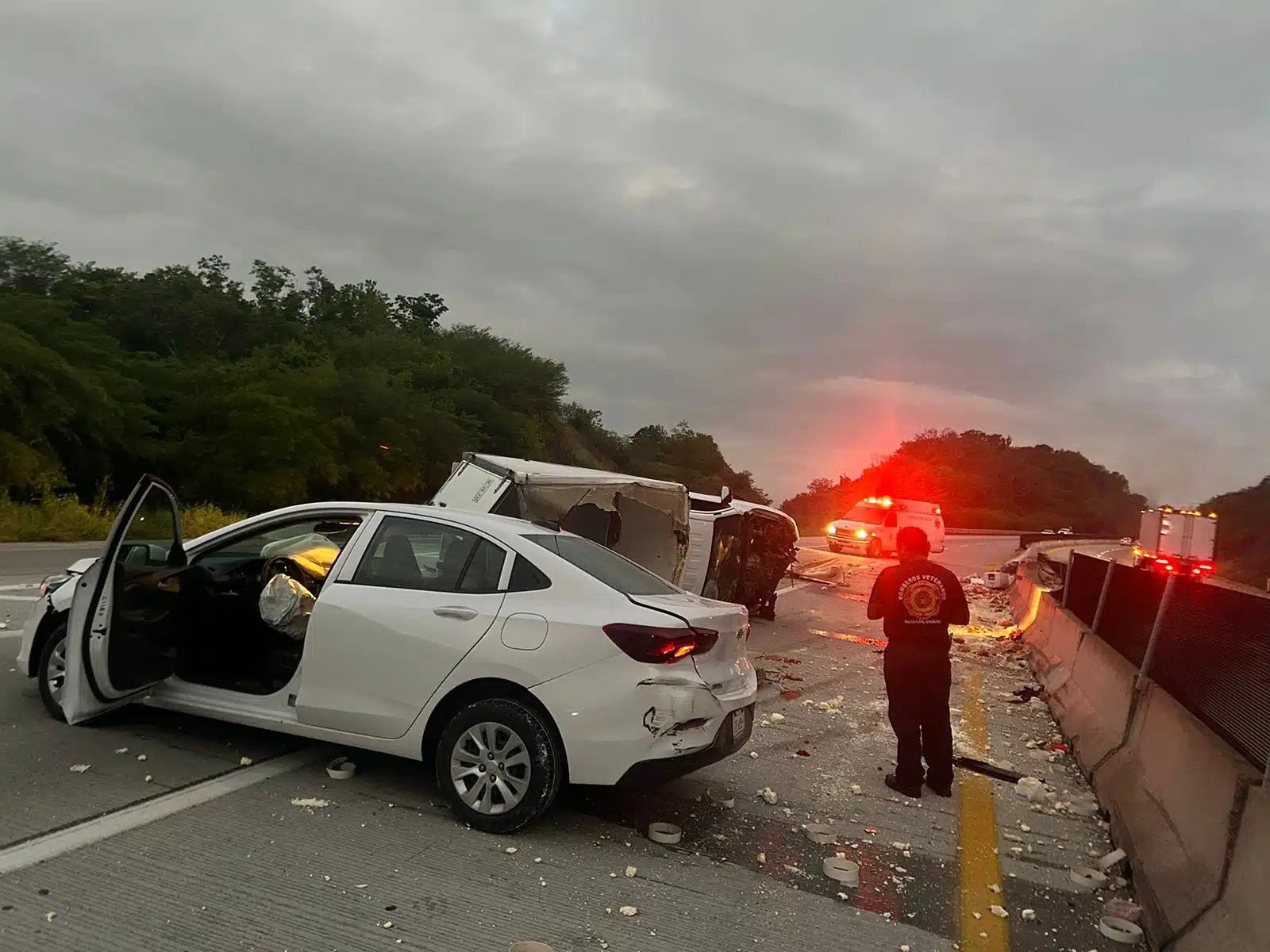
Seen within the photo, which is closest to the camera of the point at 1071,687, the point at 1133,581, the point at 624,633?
the point at 624,633

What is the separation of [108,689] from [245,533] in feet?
3.78

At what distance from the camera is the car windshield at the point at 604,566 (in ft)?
17.3

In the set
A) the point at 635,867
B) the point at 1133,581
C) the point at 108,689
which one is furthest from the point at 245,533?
the point at 1133,581

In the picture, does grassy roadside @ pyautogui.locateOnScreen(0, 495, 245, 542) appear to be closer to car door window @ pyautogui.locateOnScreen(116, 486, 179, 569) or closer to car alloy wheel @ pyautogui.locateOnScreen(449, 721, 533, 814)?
car door window @ pyautogui.locateOnScreen(116, 486, 179, 569)

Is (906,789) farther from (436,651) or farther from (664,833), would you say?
(436,651)

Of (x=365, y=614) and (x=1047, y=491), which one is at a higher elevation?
(x=1047, y=491)

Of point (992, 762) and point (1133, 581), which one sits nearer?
point (992, 762)

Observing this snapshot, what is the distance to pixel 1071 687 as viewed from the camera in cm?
895

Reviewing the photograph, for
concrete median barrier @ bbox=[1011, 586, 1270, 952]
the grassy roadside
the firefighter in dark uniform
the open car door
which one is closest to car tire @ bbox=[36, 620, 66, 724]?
the open car door

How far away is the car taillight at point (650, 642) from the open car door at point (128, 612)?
9.11 ft

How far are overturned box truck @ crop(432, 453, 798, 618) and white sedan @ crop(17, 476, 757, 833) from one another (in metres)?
1.56

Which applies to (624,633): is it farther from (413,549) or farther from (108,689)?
(108,689)

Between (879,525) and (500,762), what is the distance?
27.0 m

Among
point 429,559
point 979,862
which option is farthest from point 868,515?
point 429,559
